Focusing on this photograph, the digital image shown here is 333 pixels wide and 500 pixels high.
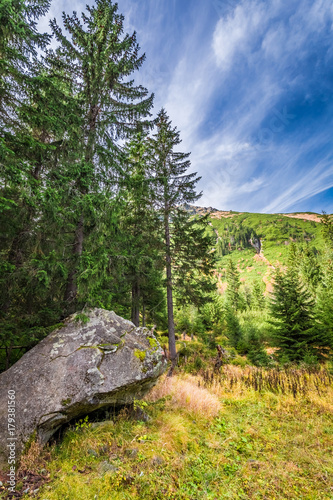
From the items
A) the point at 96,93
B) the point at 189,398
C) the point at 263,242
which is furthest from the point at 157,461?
the point at 263,242

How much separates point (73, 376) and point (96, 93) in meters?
9.21

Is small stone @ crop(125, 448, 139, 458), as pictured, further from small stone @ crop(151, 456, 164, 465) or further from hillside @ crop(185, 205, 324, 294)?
hillside @ crop(185, 205, 324, 294)

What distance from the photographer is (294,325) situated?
464 inches

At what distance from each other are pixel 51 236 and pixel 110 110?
18.8 feet

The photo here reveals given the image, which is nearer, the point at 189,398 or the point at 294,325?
the point at 189,398

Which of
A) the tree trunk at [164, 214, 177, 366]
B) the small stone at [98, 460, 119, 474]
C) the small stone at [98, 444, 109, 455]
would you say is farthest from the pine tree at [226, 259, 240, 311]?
the small stone at [98, 460, 119, 474]

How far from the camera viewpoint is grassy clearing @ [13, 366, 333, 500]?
3088 mm

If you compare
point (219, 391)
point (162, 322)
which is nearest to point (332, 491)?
point (219, 391)

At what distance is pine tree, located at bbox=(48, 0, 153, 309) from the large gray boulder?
146 cm

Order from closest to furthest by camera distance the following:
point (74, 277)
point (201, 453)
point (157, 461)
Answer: point (157, 461) < point (201, 453) < point (74, 277)

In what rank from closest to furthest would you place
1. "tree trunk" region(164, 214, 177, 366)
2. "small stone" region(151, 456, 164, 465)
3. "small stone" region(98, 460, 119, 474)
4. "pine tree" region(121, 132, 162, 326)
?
"small stone" region(98, 460, 119, 474) < "small stone" region(151, 456, 164, 465) < "pine tree" region(121, 132, 162, 326) < "tree trunk" region(164, 214, 177, 366)

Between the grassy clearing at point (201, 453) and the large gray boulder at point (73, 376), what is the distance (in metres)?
0.63

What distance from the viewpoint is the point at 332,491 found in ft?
10.2

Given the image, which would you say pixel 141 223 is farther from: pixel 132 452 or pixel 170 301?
pixel 132 452
